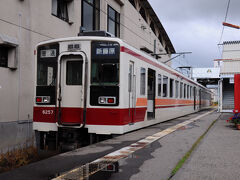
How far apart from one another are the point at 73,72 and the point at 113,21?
42.0 feet

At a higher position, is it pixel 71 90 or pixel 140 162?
pixel 71 90

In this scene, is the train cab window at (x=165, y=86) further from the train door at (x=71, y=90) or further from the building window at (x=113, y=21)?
the building window at (x=113, y=21)

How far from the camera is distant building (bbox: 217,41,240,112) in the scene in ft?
61.2

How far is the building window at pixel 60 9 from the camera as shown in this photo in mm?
13272

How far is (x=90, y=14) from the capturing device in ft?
54.3

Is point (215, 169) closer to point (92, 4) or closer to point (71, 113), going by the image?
point (71, 113)

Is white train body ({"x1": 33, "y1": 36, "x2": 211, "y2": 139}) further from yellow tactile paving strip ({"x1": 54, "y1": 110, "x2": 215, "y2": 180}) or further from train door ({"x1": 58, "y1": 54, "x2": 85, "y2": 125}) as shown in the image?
yellow tactile paving strip ({"x1": 54, "y1": 110, "x2": 215, "y2": 180})

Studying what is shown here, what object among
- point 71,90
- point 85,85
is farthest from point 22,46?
point 85,85

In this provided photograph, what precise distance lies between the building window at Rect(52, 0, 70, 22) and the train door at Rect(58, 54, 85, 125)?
6286 mm

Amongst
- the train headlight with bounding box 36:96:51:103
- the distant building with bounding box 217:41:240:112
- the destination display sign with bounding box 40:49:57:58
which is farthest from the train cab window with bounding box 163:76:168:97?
the distant building with bounding box 217:41:240:112

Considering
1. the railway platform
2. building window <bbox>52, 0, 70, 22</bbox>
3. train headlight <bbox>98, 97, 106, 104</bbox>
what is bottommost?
the railway platform

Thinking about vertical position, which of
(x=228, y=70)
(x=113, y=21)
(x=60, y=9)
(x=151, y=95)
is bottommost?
(x=151, y=95)

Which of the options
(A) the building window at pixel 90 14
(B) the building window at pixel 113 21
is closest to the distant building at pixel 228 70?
(B) the building window at pixel 113 21

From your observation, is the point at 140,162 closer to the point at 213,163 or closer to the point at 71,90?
the point at 213,163
